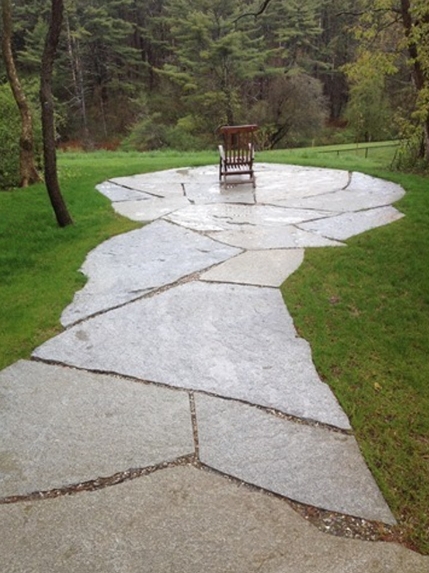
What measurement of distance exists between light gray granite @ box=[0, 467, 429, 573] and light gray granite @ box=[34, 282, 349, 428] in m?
0.60

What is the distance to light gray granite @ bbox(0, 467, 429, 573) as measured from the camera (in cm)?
147

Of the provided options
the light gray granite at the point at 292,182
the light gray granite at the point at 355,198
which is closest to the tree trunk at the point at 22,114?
the light gray granite at the point at 292,182

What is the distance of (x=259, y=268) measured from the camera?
3752 mm

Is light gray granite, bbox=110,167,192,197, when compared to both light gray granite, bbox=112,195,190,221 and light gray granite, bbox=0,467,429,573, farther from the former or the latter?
light gray granite, bbox=0,467,429,573

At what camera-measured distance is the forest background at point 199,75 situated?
72.0 ft

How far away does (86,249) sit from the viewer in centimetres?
429

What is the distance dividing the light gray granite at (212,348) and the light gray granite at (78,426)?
0.15 m

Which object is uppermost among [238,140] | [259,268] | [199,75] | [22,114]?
[199,75]

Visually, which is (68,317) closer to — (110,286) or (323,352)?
(110,286)

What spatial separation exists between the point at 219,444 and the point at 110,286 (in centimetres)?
188

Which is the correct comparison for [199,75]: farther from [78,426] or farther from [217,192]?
[78,426]

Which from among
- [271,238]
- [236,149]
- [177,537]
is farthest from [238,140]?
[177,537]

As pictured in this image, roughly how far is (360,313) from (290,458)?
144 centimetres

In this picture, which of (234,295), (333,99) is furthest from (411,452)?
(333,99)
